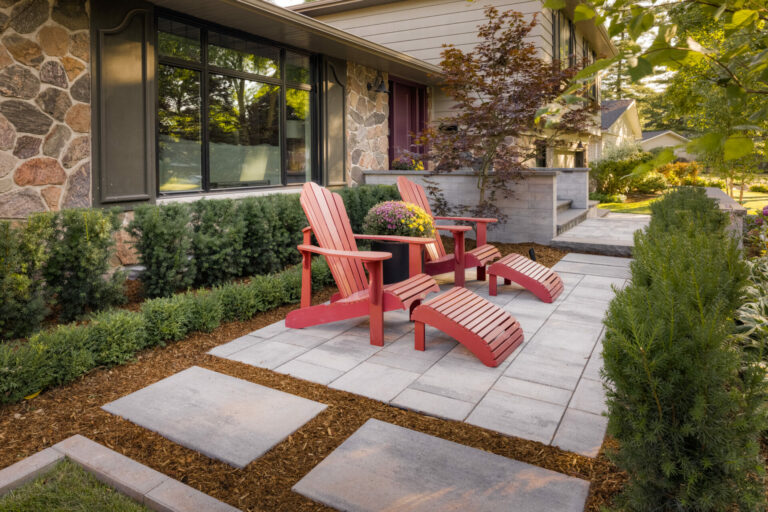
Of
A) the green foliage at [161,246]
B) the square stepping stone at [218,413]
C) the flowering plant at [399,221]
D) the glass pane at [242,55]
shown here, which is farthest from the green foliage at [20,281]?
the glass pane at [242,55]

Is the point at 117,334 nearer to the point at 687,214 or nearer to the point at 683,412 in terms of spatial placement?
the point at 683,412

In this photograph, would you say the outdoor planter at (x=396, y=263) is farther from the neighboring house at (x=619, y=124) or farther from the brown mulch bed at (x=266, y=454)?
the neighboring house at (x=619, y=124)

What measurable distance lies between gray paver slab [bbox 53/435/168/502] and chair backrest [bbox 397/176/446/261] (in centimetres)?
380

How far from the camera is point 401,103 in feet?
34.2

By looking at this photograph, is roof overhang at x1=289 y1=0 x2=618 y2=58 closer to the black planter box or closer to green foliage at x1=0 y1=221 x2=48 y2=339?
the black planter box

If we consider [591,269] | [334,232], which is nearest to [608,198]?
[591,269]

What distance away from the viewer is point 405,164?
9.58 meters

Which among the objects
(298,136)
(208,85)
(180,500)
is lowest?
(180,500)

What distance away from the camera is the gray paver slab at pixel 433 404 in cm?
264

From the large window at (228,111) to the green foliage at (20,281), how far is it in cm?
238

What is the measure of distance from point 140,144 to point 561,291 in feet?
14.8

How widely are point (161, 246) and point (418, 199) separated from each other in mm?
2864

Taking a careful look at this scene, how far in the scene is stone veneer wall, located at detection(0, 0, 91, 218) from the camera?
445 cm

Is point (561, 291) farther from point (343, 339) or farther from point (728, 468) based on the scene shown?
point (728, 468)
